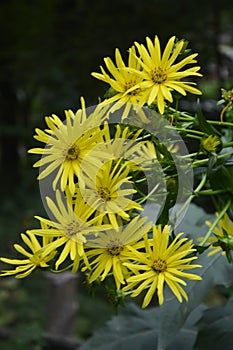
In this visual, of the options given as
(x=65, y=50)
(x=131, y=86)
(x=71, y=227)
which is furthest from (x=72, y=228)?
(x=65, y=50)

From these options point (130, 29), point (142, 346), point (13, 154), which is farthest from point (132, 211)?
point (13, 154)

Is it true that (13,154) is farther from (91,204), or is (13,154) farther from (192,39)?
(91,204)

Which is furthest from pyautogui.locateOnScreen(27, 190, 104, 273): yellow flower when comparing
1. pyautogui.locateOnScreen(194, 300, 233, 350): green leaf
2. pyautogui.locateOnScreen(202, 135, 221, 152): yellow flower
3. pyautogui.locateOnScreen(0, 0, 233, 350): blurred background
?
pyautogui.locateOnScreen(0, 0, 233, 350): blurred background

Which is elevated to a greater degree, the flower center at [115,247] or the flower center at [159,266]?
the flower center at [115,247]

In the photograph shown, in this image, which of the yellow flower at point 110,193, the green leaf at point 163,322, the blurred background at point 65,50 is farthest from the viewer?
the blurred background at point 65,50

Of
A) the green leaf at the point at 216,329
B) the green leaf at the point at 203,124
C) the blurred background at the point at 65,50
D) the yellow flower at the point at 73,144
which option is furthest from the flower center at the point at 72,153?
the blurred background at the point at 65,50

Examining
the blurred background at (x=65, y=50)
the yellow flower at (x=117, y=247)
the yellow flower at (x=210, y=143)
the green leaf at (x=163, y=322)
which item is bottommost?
the green leaf at (x=163, y=322)

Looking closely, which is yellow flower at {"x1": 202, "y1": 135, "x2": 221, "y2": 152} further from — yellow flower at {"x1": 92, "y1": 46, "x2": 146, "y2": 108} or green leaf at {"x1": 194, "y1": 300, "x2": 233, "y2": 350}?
green leaf at {"x1": 194, "y1": 300, "x2": 233, "y2": 350}

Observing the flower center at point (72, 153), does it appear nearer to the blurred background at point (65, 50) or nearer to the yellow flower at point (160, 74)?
the yellow flower at point (160, 74)
